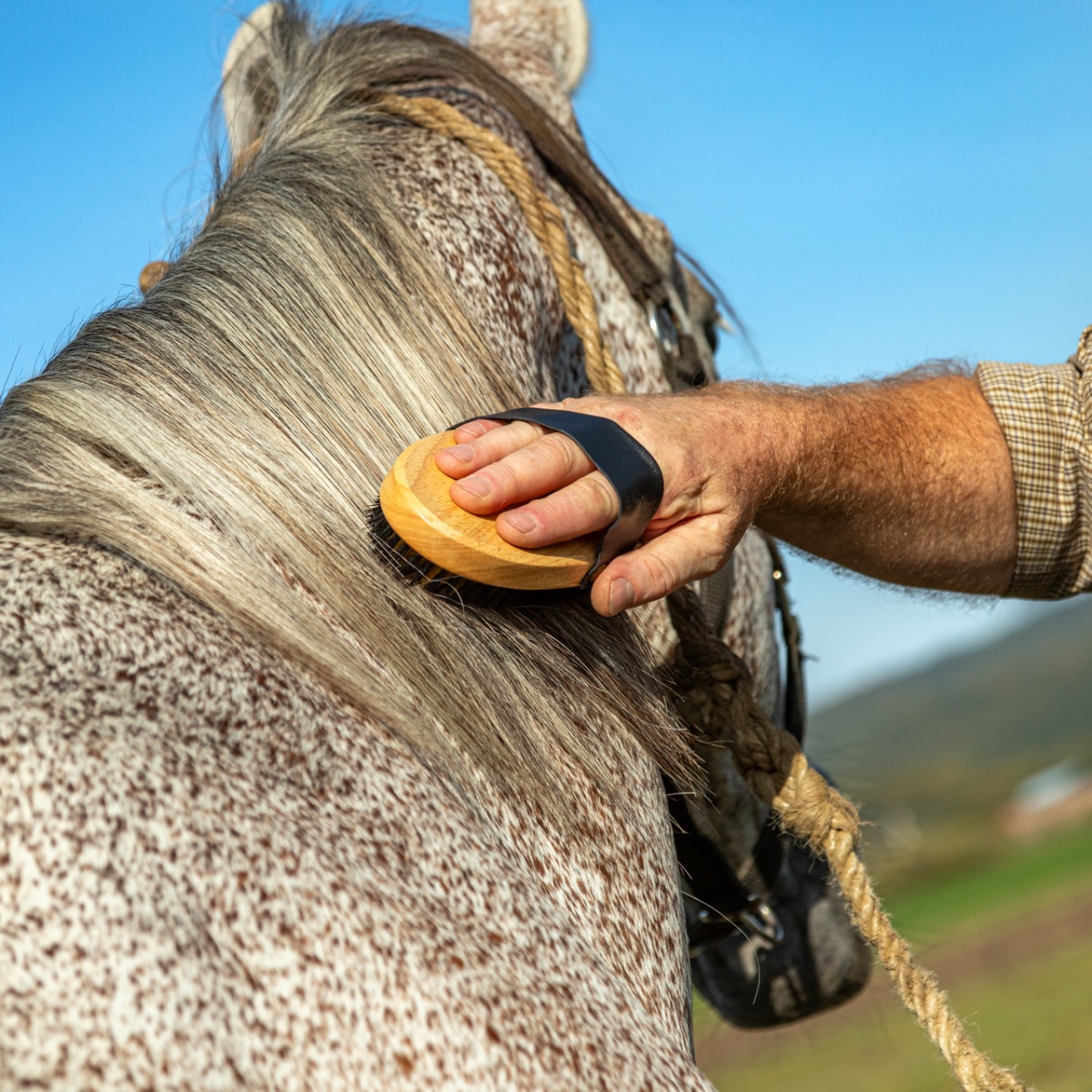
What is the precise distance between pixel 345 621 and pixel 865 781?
1.96 metres

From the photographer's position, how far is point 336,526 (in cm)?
106

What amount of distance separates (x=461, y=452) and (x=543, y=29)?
1.60 m

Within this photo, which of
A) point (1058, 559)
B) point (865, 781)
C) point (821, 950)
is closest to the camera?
point (1058, 559)

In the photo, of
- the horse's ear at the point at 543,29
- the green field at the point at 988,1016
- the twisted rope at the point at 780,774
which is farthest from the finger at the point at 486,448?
the green field at the point at 988,1016

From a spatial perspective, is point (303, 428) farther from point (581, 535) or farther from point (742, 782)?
point (742, 782)

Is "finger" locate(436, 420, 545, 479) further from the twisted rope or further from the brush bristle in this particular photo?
the twisted rope

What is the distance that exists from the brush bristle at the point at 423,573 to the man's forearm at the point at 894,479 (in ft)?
1.48

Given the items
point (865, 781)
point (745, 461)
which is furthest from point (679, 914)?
point (865, 781)

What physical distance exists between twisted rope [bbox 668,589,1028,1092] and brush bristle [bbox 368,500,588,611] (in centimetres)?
45

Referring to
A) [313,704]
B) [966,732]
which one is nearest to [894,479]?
[313,704]

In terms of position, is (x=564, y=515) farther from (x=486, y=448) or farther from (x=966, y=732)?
(x=966, y=732)

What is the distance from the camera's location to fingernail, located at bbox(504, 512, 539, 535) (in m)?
1.01

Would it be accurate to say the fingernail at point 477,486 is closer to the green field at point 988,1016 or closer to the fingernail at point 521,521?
the fingernail at point 521,521

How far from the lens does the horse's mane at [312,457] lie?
0.95m
